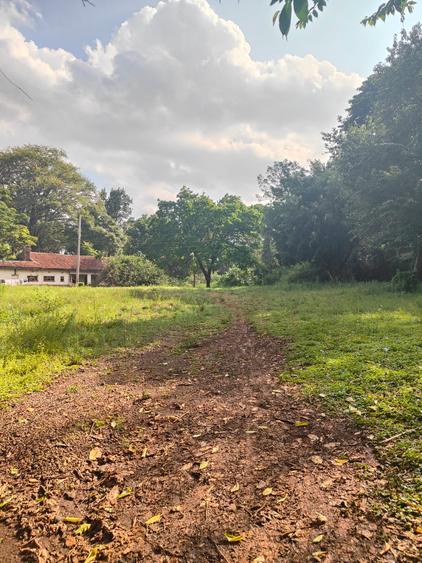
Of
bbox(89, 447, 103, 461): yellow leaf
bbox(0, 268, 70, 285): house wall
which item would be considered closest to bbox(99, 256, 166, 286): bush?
bbox(0, 268, 70, 285): house wall

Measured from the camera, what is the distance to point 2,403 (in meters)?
4.12

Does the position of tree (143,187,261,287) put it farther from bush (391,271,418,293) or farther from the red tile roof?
bush (391,271,418,293)

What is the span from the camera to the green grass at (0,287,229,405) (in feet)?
17.3

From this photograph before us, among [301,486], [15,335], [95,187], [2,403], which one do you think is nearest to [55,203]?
[95,187]

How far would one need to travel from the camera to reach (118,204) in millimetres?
64938

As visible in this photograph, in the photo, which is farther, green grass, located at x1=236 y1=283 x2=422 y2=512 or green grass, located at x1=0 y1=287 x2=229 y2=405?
green grass, located at x1=0 y1=287 x2=229 y2=405

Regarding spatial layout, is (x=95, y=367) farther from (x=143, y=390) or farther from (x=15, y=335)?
(x=15, y=335)

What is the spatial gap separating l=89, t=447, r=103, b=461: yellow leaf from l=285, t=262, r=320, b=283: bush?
22998mm

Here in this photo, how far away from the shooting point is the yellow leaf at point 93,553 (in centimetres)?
198

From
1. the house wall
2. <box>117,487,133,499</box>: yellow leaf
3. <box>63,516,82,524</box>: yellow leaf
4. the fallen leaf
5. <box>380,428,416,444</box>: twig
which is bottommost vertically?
<box>63,516,82,524</box>: yellow leaf

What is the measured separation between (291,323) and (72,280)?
4100 centimetres

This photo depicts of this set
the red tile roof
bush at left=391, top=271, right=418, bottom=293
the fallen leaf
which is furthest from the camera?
the red tile roof

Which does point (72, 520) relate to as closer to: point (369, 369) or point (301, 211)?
point (369, 369)

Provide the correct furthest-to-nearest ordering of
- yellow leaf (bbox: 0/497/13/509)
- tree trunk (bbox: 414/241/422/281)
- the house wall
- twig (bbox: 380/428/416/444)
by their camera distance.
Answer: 1. the house wall
2. tree trunk (bbox: 414/241/422/281)
3. twig (bbox: 380/428/416/444)
4. yellow leaf (bbox: 0/497/13/509)
